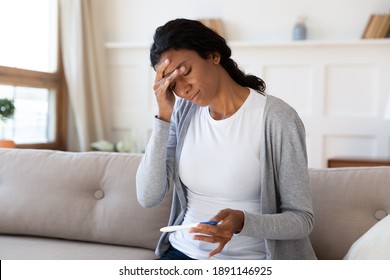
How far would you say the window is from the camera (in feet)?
9.98

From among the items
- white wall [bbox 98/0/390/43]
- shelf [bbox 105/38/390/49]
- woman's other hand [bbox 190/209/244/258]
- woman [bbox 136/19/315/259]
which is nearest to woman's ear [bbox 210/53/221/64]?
woman [bbox 136/19/315/259]

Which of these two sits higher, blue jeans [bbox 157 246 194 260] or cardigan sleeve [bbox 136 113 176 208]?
cardigan sleeve [bbox 136 113 176 208]

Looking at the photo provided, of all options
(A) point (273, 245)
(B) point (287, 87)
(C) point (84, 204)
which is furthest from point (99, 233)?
(B) point (287, 87)

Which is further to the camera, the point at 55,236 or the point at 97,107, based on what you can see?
the point at 97,107

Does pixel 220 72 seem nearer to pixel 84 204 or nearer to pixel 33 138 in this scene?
pixel 84 204

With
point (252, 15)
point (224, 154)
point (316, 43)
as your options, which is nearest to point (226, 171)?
point (224, 154)

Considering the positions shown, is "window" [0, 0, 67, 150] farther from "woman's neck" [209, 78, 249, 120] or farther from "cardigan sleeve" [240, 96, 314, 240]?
"cardigan sleeve" [240, 96, 314, 240]

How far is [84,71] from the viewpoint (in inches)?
141

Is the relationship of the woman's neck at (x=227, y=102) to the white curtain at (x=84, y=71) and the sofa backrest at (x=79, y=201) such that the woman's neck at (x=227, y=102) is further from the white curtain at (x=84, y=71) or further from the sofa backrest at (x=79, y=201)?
the white curtain at (x=84, y=71)

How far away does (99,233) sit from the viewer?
1.46 metres

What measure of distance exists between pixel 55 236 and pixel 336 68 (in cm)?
249

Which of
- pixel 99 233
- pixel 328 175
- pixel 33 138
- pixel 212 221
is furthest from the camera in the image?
pixel 33 138

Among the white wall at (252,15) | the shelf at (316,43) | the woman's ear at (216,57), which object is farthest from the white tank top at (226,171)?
the white wall at (252,15)

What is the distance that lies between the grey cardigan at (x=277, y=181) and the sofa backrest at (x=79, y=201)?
0.22 m
